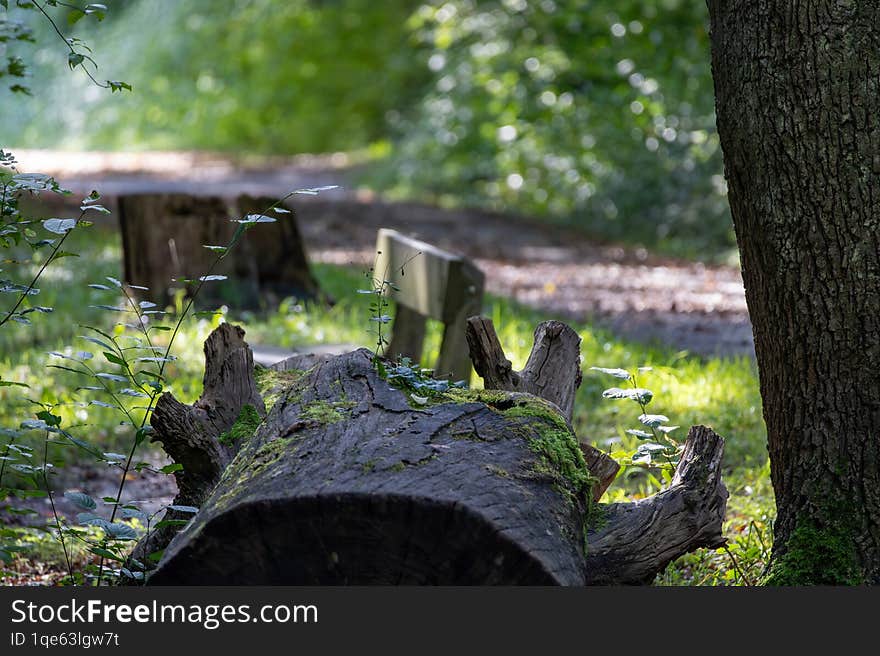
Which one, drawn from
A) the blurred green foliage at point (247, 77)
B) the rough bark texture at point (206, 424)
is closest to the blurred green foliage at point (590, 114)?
the blurred green foliage at point (247, 77)

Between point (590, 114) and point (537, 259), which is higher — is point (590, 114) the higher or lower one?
the higher one

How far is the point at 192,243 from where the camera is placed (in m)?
8.21

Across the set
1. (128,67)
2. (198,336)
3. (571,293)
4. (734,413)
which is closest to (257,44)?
(128,67)

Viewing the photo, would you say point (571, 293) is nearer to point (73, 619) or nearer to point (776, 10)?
point (776, 10)

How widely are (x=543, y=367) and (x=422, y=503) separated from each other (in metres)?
1.38

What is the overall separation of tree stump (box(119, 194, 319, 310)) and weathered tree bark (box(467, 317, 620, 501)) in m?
4.60

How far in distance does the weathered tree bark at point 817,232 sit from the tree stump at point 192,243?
5.18 meters

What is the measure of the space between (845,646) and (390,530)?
110cm

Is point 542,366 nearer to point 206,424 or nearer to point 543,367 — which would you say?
point 543,367

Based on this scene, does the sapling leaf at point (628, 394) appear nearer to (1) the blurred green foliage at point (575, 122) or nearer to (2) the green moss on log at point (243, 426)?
(2) the green moss on log at point (243, 426)

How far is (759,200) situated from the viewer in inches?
128

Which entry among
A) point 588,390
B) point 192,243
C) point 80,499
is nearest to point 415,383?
point 80,499

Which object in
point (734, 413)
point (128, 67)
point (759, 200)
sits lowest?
point (734, 413)

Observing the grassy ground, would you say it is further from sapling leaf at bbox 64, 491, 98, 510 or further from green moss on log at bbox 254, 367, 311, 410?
sapling leaf at bbox 64, 491, 98, 510
